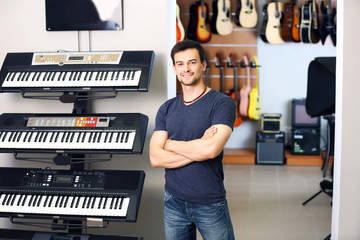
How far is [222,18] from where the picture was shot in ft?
25.0

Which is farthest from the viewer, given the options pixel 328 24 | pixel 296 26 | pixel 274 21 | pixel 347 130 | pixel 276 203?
pixel 274 21

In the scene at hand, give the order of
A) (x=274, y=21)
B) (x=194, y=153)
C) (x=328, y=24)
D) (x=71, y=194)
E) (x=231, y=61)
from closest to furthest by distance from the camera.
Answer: (x=194, y=153) < (x=71, y=194) < (x=328, y=24) < (x=274, y=21) < (x=231, y=61)

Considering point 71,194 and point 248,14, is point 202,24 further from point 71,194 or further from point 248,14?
point 71,194

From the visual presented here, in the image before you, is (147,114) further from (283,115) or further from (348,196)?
(283,115)

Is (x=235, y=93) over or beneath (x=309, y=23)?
beneath

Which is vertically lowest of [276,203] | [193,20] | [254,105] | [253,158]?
[276,203]

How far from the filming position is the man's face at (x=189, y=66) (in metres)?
2.66

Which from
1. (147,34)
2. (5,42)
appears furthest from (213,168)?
(5,42)

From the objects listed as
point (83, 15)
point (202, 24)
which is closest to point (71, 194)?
point (83, 15)

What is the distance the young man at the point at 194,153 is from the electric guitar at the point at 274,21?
5012 mm

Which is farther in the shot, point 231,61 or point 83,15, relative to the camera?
point 231,61

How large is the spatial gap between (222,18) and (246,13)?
352 millimetres

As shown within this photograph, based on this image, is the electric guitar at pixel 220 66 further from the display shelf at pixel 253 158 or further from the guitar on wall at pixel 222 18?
the display shelf at pixel 253 158

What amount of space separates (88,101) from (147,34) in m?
0.61
